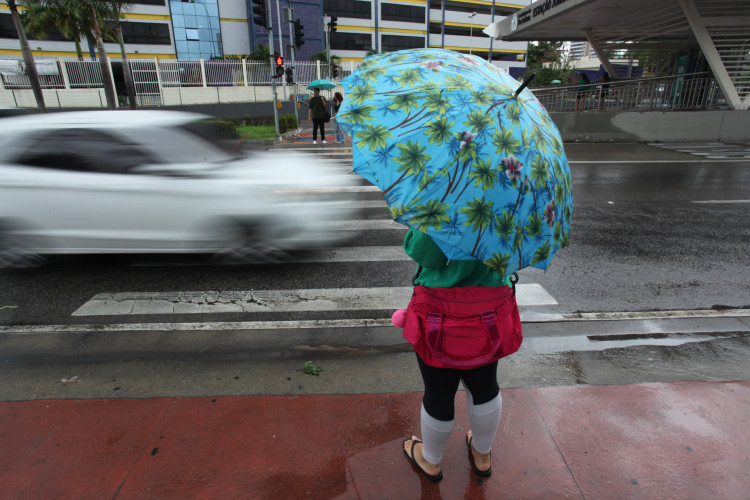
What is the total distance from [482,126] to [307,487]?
1827 millimetres

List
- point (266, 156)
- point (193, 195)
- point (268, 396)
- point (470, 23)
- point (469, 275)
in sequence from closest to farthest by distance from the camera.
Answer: point (469, 275), point (268, 396), point (193, 195), point (266, 156), point (470, 23)

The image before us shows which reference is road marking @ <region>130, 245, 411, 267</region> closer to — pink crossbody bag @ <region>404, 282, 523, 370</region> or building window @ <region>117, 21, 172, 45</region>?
pink crossbody bag @ <region>404, 282, 523, 370</region>

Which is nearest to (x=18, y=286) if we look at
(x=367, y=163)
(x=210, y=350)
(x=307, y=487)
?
(x=210, y=350)

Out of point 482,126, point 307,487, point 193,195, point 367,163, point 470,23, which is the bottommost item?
point 307,487

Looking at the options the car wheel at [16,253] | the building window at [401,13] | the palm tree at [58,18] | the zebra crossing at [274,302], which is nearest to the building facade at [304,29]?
the building window at [401,13]

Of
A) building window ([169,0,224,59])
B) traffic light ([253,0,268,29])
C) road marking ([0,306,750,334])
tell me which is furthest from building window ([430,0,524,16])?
road marking ([0,306,750,334])

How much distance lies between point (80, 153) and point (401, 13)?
5828cm

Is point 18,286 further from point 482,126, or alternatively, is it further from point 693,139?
point 693,139

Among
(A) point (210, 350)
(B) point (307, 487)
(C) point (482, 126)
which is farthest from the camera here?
(A) point (210, 350)

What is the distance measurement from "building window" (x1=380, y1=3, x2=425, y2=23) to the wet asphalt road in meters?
55.5

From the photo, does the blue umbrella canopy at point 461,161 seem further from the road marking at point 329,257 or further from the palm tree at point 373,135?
the road marking at point 329,257

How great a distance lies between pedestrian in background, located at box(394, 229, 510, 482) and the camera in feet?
5.56

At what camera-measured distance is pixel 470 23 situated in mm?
58375

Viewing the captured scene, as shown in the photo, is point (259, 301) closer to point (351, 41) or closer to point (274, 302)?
point (274, 302)
